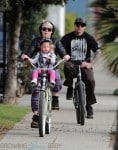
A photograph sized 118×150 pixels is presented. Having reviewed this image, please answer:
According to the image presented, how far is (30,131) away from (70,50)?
1716mm

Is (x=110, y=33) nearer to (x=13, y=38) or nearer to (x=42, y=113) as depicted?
(x=42, y=113)

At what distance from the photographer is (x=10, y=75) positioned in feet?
43.7

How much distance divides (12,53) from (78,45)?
2.93 meters

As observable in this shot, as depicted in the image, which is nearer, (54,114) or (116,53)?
(116,53)

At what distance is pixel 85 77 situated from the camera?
10.6 m

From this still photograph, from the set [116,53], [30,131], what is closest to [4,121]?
[30,131]

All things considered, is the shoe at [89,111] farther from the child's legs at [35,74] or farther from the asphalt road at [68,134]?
Answer: the child's legs at [35,74]

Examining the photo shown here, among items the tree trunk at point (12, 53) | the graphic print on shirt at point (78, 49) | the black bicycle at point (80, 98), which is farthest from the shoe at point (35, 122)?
the tree trunk at point (12, 53)

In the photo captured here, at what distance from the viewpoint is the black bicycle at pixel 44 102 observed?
29.2ft

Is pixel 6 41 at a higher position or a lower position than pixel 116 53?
lower

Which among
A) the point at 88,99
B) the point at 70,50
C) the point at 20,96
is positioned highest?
the point at 70,50

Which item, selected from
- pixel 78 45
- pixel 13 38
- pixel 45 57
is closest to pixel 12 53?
pixel 13 38

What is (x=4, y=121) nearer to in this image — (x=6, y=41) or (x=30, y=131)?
(x=30, y=131)

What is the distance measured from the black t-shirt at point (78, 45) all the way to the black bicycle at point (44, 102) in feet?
3.74
